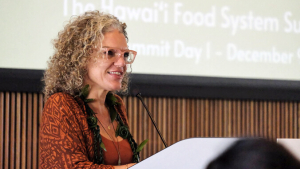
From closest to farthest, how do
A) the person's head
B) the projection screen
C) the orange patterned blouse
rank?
the person's head → the orange patterned blouse → the projection screen

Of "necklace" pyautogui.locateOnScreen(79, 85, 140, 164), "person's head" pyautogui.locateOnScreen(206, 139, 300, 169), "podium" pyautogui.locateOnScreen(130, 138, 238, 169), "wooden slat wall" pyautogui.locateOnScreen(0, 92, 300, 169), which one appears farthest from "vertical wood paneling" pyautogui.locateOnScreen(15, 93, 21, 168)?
"person's head" pyautogui.locateOnScreen(206, 139, 300, 169)

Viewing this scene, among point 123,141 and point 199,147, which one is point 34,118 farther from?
point 199,147

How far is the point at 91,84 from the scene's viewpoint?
155 centimetres

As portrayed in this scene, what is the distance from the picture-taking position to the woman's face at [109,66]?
1469 mm

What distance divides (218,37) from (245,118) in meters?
0.86

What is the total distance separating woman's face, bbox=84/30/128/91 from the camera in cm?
147

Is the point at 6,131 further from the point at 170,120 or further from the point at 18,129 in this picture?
the point at 170,120

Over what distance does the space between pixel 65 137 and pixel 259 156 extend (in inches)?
34.5

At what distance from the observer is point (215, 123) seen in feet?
11.1

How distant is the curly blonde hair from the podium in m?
0.79

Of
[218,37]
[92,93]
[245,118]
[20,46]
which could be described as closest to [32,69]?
[20,46]

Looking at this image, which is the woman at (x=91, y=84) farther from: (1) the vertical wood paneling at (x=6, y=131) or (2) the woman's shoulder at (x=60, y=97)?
(1) the vertical wood paneling at (x=6, y=131)

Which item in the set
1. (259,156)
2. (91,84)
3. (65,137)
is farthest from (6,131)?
(259,156)

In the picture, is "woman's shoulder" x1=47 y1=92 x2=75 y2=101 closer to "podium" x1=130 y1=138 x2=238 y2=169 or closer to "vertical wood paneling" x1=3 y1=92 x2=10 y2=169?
"podium" x1=130 y1=138 x2=238 y2=169
